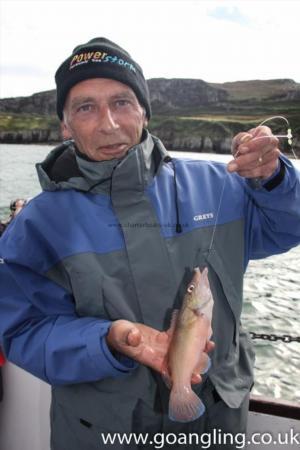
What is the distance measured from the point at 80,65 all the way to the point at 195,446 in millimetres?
2514

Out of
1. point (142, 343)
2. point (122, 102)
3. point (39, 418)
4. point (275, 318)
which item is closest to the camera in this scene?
point (142, 343)

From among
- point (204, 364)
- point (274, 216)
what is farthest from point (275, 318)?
point (204, 364)

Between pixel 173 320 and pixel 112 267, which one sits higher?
pixel 112 267

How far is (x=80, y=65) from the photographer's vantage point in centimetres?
258

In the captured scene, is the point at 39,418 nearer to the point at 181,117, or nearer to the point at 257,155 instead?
the point at 257,155

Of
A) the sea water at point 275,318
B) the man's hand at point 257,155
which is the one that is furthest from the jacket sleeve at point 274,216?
the sea water at point 275,318

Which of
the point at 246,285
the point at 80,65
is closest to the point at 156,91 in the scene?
the point at 246,285

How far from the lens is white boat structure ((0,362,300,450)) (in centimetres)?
382

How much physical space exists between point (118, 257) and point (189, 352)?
678 mm

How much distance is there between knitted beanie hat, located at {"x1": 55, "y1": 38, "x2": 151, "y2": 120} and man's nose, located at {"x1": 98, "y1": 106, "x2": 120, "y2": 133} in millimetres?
231

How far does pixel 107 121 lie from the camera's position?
2.52 meters

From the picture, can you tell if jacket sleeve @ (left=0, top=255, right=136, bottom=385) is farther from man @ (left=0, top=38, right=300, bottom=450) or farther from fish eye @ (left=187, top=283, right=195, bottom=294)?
fish eye @ (left=187, top=283, right=195, bottom=294)

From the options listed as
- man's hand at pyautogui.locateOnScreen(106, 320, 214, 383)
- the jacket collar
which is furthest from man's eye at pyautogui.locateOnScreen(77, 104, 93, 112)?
man's hand at pyautogui.locateOnScreen(106, 320, 214, 383)

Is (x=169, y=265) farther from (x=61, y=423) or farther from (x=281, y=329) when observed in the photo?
(x=281, y=329)
